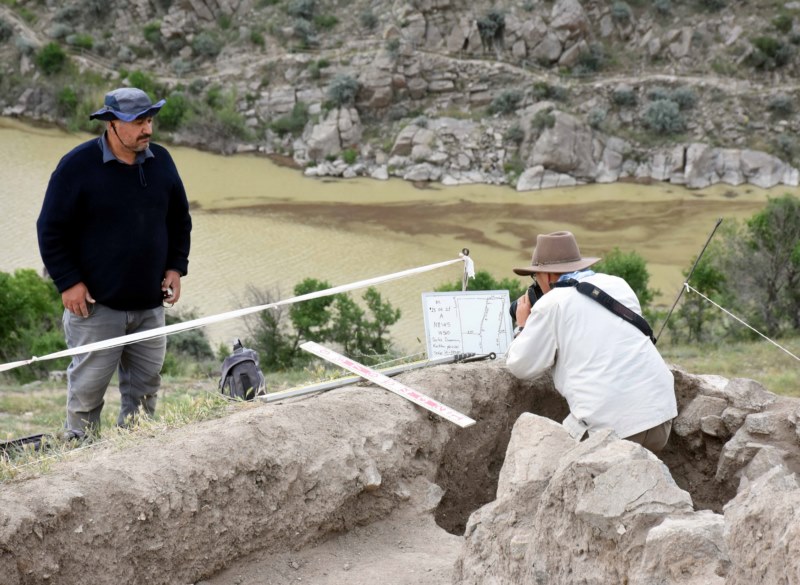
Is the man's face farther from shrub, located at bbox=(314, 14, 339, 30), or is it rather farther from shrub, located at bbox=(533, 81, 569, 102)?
shrub, located at bbox=(314, 14, 339, 30)

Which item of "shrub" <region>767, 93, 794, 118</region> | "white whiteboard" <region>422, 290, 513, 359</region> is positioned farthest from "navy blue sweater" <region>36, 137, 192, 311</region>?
"shrub" <region>767, 93, 794, 118</region>

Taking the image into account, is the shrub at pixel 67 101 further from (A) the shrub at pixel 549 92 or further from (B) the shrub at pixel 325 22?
(A) the shrub at pixel 549 92

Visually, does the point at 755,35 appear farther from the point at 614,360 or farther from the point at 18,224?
the point at 614,360

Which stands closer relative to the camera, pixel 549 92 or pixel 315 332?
pixel 315 332

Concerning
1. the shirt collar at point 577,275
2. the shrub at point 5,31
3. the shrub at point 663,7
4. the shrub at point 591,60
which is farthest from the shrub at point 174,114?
the shirt collar at point 577,275

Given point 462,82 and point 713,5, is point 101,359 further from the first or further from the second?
point 713,5

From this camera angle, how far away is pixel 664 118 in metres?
40.4

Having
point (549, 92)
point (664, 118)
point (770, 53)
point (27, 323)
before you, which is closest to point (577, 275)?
point (27, 323)

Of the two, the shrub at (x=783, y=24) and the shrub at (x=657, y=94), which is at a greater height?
the shrub at (x=783, y=24)

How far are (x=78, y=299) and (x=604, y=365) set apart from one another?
3271mm

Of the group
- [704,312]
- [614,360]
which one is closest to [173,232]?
[614,360]

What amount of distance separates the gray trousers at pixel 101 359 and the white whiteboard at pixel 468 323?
2049 mm

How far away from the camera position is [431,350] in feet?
24.6

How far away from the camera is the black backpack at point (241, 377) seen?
6.81 metres
